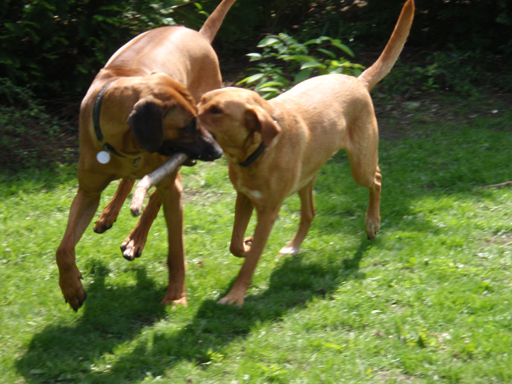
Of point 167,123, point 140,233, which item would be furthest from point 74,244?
point 167,123

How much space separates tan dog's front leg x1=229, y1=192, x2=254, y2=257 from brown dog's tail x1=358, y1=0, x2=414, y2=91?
5.35ft

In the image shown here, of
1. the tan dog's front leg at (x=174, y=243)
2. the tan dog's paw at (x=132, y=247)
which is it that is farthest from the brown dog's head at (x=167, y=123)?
the tan dog's paw at (x=132, y=247)

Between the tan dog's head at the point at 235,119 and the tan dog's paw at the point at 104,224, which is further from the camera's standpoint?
the tan dog's paw at the point at 104,224

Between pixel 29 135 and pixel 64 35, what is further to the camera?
pixel 64 35

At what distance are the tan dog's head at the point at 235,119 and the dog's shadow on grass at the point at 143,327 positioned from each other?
120cm

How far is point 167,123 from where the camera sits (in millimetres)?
3881

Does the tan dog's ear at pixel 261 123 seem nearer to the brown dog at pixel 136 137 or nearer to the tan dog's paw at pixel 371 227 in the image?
the brown dog at pixel 136 137

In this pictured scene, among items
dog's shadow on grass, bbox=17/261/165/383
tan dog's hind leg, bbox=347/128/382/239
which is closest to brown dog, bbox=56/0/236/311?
dog's shadow on grass, bbox=17/261/165/383

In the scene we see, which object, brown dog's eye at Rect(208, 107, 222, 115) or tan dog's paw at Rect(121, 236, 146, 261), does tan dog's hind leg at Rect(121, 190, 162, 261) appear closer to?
tan dog's paw at Rect(121, 236, 146, 261)

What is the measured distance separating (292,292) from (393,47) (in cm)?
242

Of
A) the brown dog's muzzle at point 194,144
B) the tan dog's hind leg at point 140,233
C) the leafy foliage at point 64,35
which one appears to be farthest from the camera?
the leafy foliage at point 64,35

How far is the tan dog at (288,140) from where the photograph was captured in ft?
13.7

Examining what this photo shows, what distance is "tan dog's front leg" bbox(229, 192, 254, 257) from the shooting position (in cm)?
476

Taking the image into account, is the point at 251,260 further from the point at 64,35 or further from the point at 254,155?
the point at 64,35
